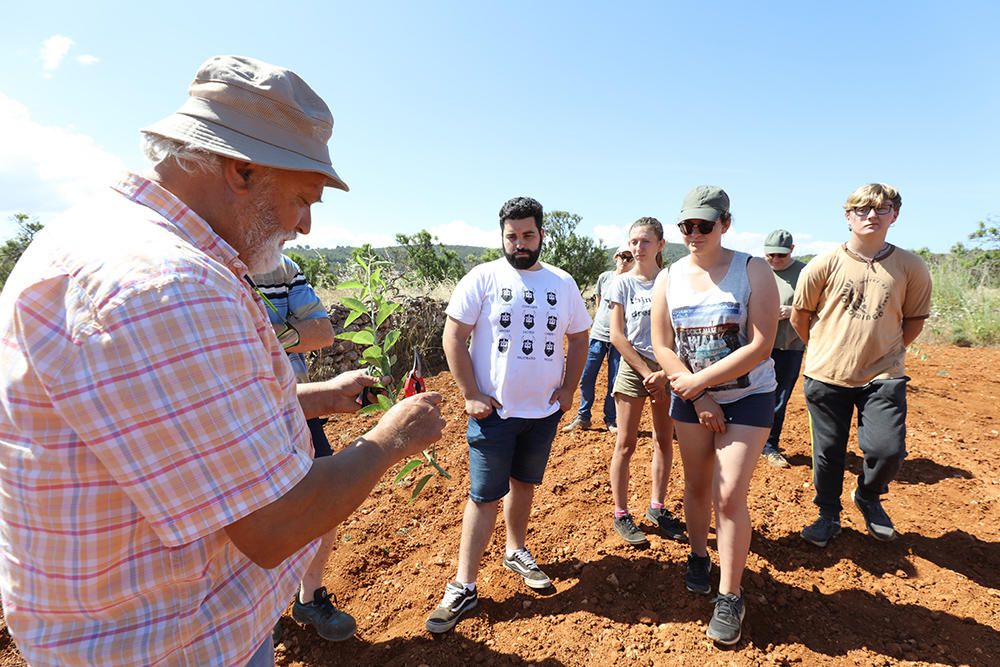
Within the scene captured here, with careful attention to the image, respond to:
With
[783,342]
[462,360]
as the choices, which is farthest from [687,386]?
[783,342]

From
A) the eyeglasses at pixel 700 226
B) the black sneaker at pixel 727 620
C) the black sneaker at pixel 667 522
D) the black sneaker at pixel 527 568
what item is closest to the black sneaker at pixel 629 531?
the black sneaker at pixel 667 522

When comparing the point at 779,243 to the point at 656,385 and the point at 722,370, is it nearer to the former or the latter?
the point at 656,385

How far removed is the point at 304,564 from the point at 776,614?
7.13 ft

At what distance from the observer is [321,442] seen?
2266 mm

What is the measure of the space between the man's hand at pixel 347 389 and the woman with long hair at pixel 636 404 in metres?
1.53

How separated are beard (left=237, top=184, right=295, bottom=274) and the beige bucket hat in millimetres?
86

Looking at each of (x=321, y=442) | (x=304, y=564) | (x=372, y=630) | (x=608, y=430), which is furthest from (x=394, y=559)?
(x=608, y=430)

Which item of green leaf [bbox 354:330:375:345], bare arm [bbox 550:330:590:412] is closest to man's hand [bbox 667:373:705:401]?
bare arm [bbox 550:330:590:412]

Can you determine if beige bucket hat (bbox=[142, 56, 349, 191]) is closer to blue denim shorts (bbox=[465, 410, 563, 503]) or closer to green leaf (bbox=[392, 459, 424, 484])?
green leaf (bbox=[392, 459, 424, 484])

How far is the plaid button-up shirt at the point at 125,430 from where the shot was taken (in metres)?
0.73

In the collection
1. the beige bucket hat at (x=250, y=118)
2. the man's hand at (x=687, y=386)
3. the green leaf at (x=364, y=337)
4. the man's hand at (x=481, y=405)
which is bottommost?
the man's hand at (x=481, y=405)

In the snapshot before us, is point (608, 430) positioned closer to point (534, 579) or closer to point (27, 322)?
point (534, 579)

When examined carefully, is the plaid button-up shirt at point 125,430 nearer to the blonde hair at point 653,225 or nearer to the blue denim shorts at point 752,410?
the blue denim shorts at point 752,410

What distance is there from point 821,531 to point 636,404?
122 cm
